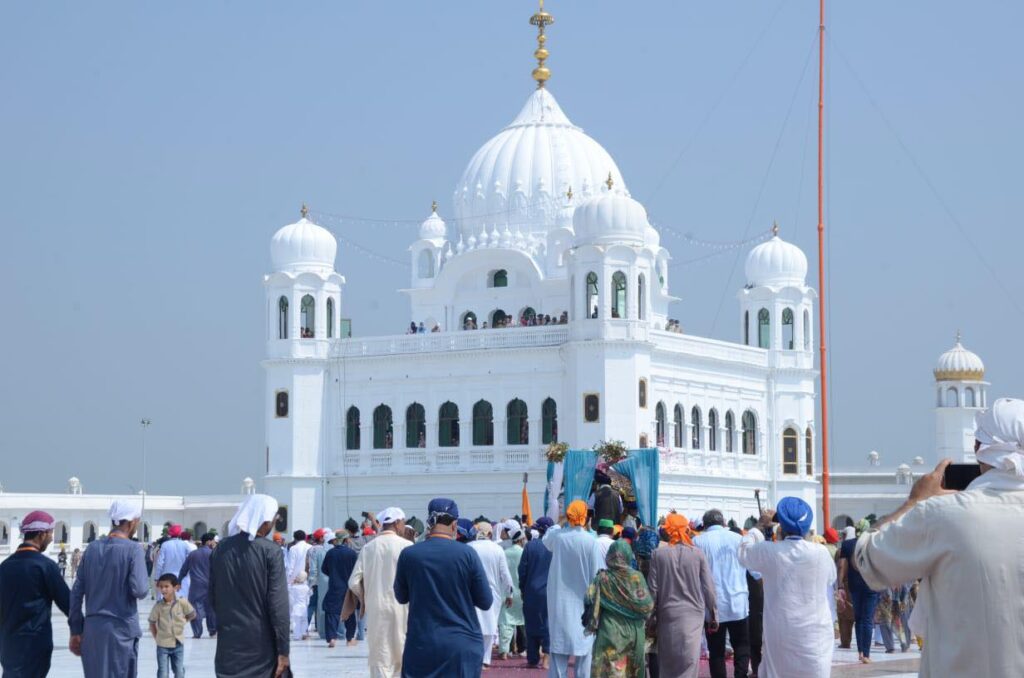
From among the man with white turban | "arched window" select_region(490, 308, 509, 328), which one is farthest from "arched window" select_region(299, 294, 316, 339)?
the man with white turban

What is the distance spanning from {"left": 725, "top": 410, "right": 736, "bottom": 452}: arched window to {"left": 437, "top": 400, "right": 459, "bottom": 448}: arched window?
299 inches

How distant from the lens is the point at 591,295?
1688 inches

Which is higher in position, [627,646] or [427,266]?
[427,266]

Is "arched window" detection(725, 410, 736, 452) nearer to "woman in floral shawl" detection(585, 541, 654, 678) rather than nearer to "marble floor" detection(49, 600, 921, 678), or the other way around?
"marble floor" detection(49, 600, 921, 678)

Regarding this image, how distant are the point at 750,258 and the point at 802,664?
4048 centimetres

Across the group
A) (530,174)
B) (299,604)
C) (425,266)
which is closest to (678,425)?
(530,174)

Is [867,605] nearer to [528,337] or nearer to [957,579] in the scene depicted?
[957,579]

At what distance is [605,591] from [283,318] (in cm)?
3594

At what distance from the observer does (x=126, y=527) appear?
10.5 meters

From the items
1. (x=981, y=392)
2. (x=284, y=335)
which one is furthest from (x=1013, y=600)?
(x=981, y=392)

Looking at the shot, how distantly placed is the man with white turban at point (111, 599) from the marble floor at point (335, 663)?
226 inches

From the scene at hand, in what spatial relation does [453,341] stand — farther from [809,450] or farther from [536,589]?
[536,589]

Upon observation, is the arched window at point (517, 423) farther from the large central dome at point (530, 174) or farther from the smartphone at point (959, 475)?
the smartphone at point (959, 475)

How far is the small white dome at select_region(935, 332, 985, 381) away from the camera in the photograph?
60.1 m
